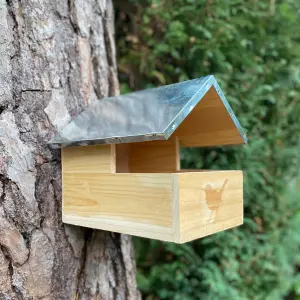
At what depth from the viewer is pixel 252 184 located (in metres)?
1.66

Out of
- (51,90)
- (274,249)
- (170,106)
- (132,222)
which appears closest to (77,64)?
(51,90)

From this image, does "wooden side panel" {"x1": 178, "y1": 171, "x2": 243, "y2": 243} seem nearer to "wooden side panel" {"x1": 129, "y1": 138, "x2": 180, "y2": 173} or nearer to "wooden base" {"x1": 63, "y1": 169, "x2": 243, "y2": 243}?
"wooden base" {"x1": 63, "y1": 169, "x2": 243, "y2": 243}

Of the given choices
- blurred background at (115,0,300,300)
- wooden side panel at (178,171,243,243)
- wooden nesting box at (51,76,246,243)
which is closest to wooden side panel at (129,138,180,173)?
wooden nesting box at (51,76,246,243)

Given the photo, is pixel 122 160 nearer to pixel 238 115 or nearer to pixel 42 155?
pixel 42 155

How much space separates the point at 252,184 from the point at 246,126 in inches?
11.0

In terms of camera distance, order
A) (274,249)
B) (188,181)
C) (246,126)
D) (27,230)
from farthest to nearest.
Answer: (274,249), (246,126), (27,230), (188,181)

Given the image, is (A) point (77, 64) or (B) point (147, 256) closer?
(A) point (77, 64)

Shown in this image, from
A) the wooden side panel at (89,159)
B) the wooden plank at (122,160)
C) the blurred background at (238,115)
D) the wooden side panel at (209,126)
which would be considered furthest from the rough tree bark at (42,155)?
the blurred background at (238,115)

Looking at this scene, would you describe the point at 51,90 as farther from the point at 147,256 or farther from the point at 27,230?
the point at 147,256

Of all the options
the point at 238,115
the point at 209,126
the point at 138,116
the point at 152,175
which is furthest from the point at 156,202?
the point at 238,115

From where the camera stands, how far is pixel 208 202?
0.79m

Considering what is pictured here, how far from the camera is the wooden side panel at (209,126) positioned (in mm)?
875

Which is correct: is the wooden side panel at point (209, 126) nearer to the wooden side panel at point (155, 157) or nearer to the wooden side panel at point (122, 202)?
the wooden side panel at point (155, 157)

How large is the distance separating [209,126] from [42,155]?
1.49 feet
